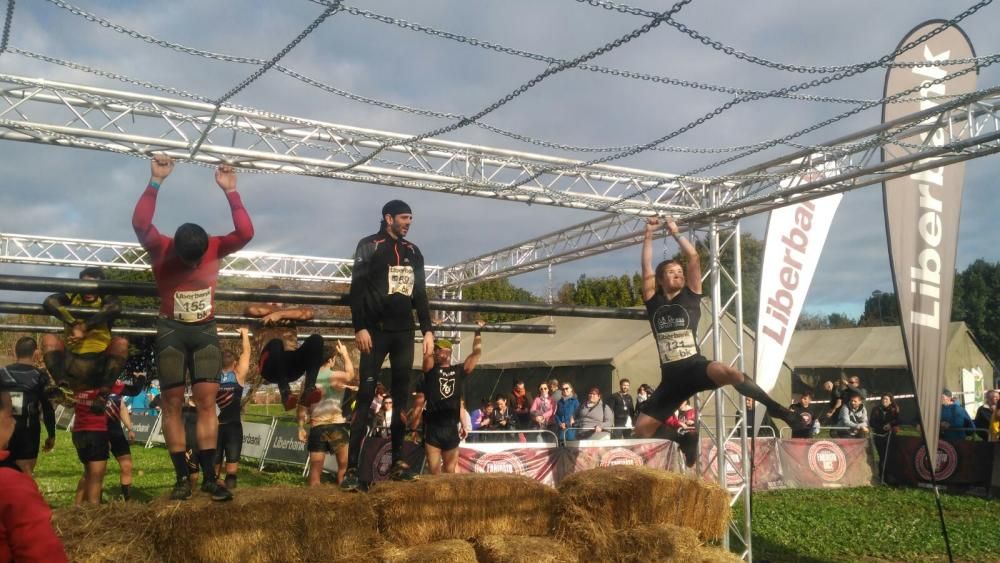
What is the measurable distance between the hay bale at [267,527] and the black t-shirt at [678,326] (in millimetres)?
2648

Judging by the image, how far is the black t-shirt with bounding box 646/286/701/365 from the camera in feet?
19.8

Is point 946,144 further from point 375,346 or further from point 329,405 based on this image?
point 329,405

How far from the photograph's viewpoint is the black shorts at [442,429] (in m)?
6.80

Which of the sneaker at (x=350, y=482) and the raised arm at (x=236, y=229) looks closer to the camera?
the raised arm at (x=236, y=229)

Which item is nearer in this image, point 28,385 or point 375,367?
point 375,367

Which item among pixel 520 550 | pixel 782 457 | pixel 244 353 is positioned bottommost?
pixel 782 457

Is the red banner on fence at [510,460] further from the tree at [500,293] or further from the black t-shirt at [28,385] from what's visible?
the tree at [500,293]

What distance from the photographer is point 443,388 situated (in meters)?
7.00

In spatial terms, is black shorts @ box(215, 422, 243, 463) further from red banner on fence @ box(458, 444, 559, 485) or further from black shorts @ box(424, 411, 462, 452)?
red banner on fence @ box(458, 444, 559, 485)

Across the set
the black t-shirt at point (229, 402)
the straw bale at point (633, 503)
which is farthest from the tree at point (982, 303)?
the black t-shirt at point (229, 402)

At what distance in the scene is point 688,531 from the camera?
5840 mm

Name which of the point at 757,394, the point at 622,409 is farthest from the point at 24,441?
the point at 622,409

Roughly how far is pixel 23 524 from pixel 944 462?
13882mm

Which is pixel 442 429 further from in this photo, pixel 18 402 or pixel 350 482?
pixel 18 402
